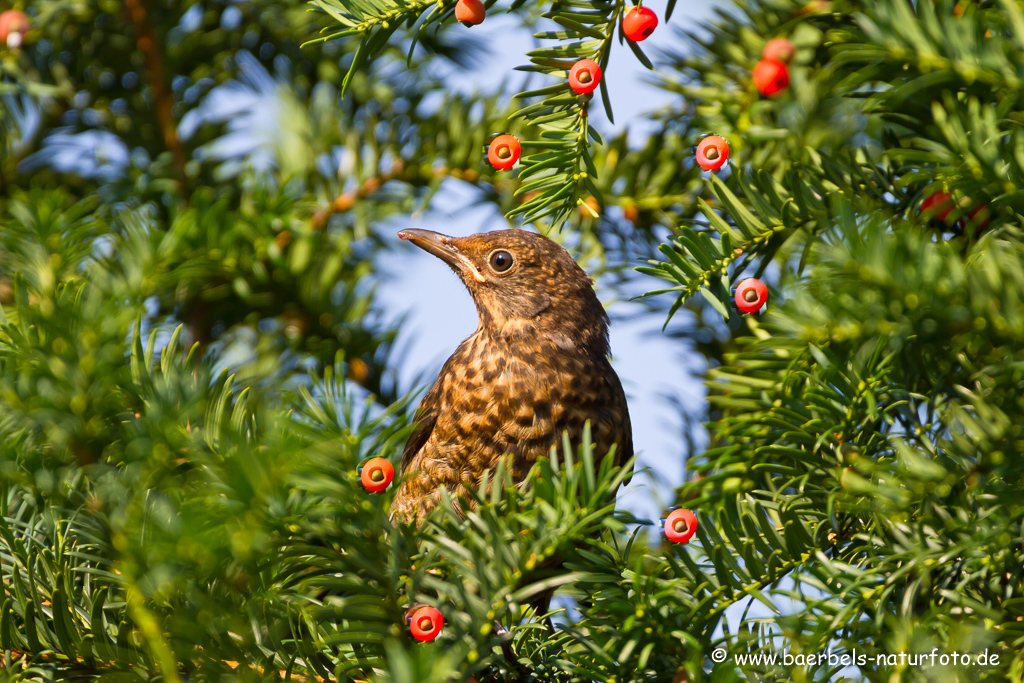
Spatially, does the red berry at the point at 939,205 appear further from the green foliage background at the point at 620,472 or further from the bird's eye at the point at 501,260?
the bird's eye at the point at 501,260

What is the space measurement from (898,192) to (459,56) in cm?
142

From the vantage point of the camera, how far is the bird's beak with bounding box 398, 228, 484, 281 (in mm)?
2270

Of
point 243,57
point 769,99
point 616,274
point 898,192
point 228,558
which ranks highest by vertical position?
point 243,57

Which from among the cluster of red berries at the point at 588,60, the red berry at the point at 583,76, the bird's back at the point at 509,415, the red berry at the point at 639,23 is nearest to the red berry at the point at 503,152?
the cluster of red berries at the point at 588,60

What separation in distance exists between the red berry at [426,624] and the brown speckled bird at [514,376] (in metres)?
0.55

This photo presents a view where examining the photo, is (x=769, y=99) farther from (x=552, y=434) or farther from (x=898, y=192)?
(x=552, y=434)

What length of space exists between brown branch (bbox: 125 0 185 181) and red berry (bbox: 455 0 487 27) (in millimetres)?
1175

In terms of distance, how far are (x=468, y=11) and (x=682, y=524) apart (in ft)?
2.62

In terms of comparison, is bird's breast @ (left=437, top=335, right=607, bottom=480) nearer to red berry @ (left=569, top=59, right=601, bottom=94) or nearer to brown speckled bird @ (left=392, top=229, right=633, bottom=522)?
brown speckled bird @ (left=392, top=229, right=633, bottom=522)

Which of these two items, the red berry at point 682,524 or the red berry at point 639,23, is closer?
the red berry at point 682,524

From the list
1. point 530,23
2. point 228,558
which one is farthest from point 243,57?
point 228,558

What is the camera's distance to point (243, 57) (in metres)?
2.36

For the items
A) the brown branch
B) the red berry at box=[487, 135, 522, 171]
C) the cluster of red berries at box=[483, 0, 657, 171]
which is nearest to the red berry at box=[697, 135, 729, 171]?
the cluster of red berries at box=[483, 0, 657, 171]

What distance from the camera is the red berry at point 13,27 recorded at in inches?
69.7
